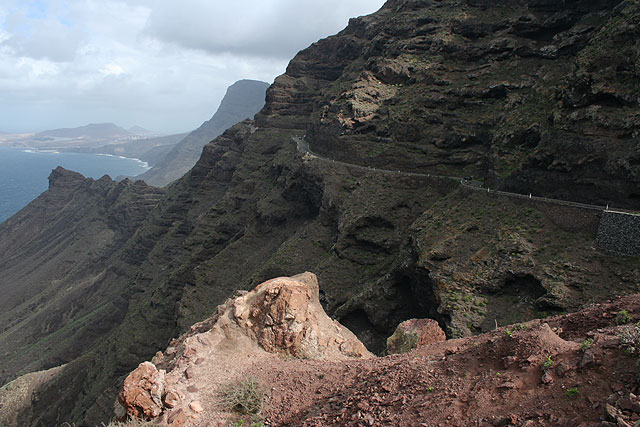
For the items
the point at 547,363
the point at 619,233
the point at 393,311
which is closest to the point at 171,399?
the point at 547,363

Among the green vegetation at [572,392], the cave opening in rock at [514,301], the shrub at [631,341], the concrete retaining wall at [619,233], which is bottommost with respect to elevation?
the cave opening in rock at [514,301]

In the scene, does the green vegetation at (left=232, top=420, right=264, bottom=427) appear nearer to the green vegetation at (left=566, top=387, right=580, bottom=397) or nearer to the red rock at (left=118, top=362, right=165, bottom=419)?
the red rock at (left=118, top=362, right=165, bottom=419)

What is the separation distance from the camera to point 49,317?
71875 millimetres

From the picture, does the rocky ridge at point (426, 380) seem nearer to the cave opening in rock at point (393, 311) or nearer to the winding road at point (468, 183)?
the cave opening in rock at point (393, 311)

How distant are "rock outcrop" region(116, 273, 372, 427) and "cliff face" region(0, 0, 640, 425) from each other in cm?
858

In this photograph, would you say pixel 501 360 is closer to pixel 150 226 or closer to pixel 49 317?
pixel 150 226

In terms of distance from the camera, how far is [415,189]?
35.3 meters

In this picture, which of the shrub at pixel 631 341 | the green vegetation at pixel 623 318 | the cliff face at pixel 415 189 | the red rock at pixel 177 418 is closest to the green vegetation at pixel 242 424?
the red rock at pixel 177 418

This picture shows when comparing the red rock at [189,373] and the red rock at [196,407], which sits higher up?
the red rock at [189,373]

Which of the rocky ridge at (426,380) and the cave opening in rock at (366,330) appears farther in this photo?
the cave opening in rock at (366,330)

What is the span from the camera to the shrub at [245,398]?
10.6 metres

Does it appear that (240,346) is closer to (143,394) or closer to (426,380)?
(143,394)

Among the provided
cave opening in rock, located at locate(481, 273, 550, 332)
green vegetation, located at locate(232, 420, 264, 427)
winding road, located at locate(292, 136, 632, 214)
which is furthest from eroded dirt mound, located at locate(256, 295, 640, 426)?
winding road, located at locate(292, 136, 632, 214)

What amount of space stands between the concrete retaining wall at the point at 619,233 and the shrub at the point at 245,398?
1836cm
